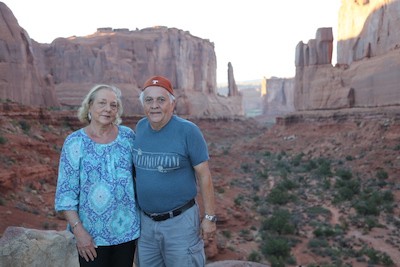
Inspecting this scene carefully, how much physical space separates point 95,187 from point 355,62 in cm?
3085

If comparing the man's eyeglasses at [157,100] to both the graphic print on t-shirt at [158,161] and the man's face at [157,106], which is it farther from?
the graphic print on t-shirt at [158,161]

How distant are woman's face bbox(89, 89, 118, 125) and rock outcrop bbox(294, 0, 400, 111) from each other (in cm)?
2351

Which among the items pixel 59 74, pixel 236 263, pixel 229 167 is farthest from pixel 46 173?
pixel 59 74

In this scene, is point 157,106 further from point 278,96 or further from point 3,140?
point 278,96

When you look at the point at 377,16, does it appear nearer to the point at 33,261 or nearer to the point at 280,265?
the point at 280,265

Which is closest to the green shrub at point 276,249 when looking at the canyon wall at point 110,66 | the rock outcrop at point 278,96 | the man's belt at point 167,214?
the man's belt at point 167,214

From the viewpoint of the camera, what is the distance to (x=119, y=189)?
8.91ft

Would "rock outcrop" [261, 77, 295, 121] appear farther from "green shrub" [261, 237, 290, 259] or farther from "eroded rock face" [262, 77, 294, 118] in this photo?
"green shrub" [261, 237, 290, 259]

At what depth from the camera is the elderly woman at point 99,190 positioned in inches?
104

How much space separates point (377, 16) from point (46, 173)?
26.1 meters

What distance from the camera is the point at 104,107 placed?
2.76m

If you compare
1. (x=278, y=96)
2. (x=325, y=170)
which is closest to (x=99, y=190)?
(x=325, y=170)

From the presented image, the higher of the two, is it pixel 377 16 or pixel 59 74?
pixel 377 16

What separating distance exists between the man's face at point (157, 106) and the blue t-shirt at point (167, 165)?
10 cm
